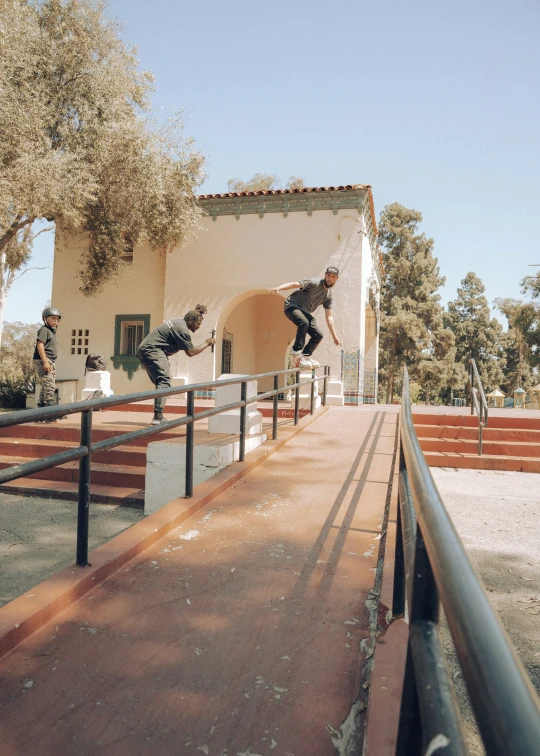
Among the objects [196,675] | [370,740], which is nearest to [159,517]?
[196,675]

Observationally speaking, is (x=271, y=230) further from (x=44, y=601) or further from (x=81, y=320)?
(x=44, y=601)

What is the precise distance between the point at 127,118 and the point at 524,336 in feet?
99.6

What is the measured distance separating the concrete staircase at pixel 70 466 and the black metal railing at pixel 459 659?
4563 mm

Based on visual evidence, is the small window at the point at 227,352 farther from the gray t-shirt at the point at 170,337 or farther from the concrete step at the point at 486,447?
the gray t-shirt at the point at 170,337

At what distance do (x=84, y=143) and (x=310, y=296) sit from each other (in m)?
8.25

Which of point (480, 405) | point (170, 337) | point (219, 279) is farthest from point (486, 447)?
point (219, 279)

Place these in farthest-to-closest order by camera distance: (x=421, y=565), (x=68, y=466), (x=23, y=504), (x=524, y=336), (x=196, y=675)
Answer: (x=524, y=336) < (x=68, y=466) < (x=23, y=504) < (x=196, y=675) < (x=421, y=565)

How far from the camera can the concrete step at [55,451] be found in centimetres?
621

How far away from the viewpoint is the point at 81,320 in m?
16.1

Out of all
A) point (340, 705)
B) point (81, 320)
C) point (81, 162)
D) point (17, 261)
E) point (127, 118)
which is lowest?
point (340, 705)

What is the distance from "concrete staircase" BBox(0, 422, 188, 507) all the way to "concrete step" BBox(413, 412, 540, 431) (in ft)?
17.1

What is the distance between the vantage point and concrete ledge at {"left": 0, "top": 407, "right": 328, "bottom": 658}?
81.7 inches

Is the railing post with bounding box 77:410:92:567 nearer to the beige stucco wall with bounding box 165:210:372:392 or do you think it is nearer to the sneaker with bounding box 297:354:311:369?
the sneaker with bounding box 297:354:311:369

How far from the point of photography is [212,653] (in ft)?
6.57
